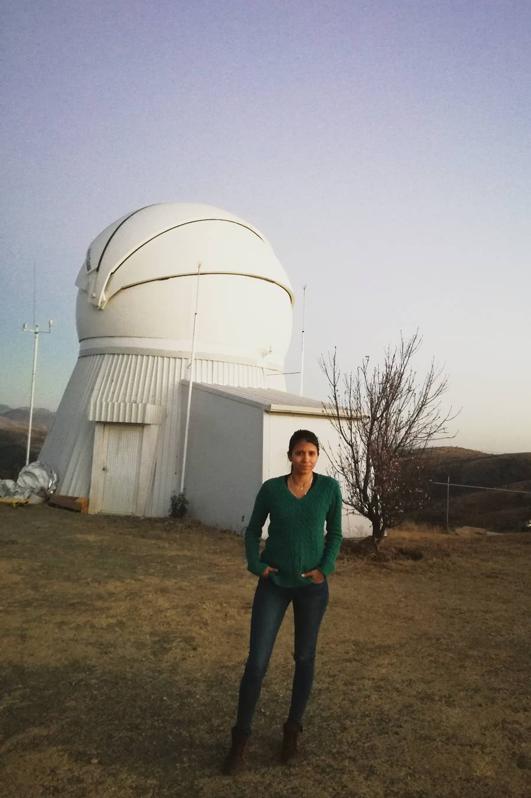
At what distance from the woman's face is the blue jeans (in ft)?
2.08

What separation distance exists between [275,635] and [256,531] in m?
0.57

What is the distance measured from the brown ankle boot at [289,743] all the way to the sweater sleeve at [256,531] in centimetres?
92

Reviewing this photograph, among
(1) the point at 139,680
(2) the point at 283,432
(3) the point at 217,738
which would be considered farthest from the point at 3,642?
(2) the point at 283,432

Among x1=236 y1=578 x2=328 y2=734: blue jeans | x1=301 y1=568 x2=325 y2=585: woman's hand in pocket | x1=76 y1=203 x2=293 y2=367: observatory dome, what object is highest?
x1=76 y1=203 x2=293 y2=367: observatory dome

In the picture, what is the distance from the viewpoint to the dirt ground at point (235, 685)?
9.98 ft

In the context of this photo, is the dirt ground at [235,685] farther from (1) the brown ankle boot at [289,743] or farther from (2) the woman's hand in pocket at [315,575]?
(2) the woman's hand in pocket at [315,575]

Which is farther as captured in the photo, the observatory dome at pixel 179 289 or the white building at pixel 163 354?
the observatory dome at pixel 179 289

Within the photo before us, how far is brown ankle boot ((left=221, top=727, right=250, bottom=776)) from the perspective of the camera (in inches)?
119

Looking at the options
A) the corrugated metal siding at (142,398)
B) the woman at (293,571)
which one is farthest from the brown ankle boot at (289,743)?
the corrugated metal siding at (142,398)

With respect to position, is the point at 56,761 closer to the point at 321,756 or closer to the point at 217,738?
the point at 217,738

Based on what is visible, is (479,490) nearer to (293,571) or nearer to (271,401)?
(271,401)

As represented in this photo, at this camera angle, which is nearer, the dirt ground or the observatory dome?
the dirt ground

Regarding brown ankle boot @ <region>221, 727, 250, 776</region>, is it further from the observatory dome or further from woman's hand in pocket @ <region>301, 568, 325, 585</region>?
the observatory dome

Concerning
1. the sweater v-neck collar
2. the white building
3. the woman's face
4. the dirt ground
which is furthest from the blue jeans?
the white building
